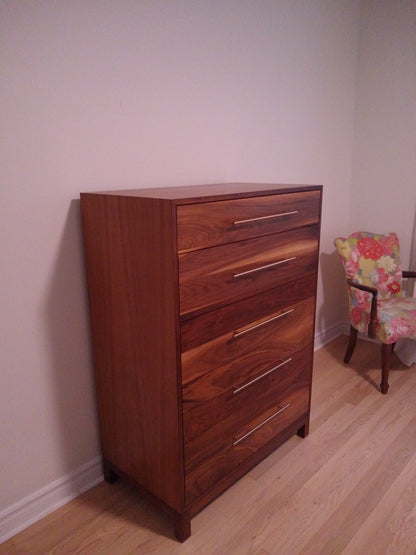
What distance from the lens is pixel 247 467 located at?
1696mm

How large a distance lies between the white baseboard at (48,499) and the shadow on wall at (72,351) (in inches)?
1.6

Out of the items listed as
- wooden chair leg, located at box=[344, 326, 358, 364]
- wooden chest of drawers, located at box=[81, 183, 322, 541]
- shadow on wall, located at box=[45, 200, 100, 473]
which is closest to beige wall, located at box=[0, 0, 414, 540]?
shadow on wall, located at box=[45, 200, 100, 473]

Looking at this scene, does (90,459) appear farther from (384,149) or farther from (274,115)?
(384,149)

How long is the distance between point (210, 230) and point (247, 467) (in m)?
1.00

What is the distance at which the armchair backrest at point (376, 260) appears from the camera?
8.48ft

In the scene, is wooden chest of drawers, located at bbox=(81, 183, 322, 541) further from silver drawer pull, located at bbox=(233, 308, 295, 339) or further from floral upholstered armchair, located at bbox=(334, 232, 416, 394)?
floral upholstered armchair, located at bbox=(334, 232, 416, 394)

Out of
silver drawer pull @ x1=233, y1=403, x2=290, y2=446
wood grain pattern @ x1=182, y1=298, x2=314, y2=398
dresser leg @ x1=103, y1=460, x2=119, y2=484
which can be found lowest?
dresser leg @ x1=103, y1=460, x2=119, y2=484

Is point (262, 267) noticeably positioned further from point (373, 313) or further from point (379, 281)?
point (379, 281)

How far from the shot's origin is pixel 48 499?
159cm

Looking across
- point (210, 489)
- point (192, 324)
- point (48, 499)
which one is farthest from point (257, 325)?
point (48, 499)

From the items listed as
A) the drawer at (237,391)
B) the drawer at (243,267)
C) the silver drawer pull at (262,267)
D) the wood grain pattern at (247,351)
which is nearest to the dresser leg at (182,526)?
the drawer at (237,391)

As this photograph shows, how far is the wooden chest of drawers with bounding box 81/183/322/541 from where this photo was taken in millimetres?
1278

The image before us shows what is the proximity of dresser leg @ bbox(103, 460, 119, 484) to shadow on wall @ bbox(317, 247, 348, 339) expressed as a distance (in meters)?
1.80

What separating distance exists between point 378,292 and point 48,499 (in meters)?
2.11
